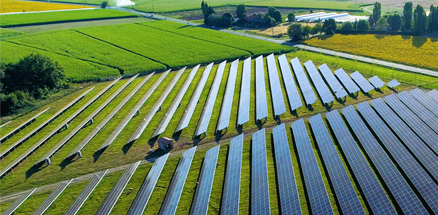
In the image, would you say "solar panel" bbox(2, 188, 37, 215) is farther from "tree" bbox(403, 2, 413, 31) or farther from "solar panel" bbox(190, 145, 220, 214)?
"tree" bbox(403, 2, 413, 31)

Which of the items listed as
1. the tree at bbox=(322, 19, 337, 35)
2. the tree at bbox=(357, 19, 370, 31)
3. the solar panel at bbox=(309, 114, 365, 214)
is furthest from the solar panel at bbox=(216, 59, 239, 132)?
the tree at bbox=(357, 19, 370, 31)

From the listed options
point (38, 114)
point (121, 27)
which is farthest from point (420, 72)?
point (121, 27)

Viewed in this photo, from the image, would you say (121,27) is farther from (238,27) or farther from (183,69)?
(183,69)

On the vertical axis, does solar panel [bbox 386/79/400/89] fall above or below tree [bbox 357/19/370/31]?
below

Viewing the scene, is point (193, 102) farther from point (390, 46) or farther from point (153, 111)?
point (390, 46)

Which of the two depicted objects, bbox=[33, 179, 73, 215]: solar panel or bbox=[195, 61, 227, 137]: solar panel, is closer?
bbox=[33, 179, 73, 215]: solar panel

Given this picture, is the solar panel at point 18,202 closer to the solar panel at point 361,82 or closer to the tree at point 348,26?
the solar panel at point 361,82
